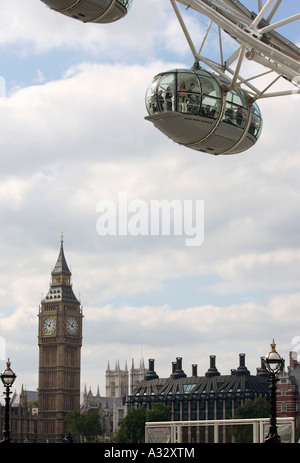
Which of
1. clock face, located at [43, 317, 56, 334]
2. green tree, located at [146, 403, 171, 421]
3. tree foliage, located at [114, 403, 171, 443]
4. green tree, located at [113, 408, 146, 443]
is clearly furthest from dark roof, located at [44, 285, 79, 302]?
green tree, located at [113, 408, 146, 443]

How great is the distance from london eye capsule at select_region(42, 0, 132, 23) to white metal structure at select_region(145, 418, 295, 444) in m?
8.69

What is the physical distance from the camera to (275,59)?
68.9ft

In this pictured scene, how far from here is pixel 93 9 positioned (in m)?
19.7

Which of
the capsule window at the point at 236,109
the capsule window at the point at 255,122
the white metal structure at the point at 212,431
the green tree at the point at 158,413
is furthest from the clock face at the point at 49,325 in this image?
the capsule window at the point at 236,109

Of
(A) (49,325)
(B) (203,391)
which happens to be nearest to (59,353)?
(A) (49,325)

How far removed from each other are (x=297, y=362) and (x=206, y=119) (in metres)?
87.6

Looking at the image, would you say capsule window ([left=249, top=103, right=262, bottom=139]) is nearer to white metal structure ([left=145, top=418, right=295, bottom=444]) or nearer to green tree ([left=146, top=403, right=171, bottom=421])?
white metal structure ([left=145, top=418, right=295, bottom=444])

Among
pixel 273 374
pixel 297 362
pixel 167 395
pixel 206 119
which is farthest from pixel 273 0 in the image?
pixel 167 395

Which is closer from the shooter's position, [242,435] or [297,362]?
[242,435]

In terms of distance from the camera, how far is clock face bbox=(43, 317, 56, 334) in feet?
540

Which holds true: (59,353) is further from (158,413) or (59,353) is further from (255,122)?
(255,122)

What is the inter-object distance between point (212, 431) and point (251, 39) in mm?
8390
